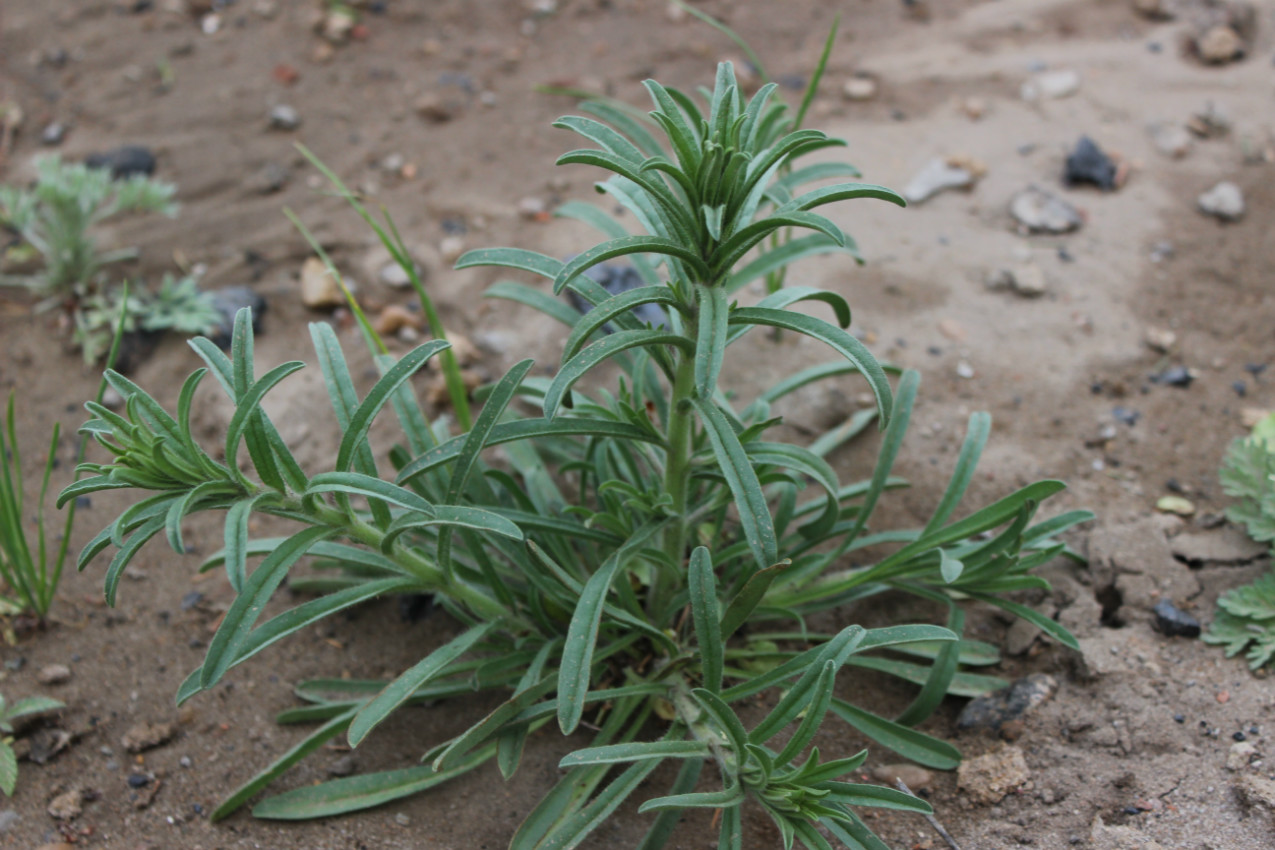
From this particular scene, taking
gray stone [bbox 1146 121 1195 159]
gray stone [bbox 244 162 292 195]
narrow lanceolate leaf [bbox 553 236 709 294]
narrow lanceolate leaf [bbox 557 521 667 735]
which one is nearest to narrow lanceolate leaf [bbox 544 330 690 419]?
narrow lanceolate leaf [bbox 553 236 709 294]

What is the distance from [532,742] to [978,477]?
1.49m

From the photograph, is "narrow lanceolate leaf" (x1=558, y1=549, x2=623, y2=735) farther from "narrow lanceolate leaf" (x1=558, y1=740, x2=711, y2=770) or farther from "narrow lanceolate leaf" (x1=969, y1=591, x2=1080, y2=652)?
"narrow lanceolate leaf" (x1=969, y1=591, x2=1080, y2=652)

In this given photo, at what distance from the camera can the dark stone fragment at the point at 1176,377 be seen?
10.0ft

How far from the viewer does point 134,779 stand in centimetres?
222

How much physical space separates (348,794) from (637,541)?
34.3 inches

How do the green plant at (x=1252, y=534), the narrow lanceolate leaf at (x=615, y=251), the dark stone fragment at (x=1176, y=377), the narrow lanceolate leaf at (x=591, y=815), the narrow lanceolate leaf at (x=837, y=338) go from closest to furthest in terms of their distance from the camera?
the narrow lanceolate leaf at (x=615, y=251)
the narrow lanceolate leaf at (x=837, y=338)
the narrow lanceolate leaf at (x=591, y=815)
the green plant at (x=1252, y=534)
the dark stone fragment at (x=1176, y=377)

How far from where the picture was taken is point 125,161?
3748mm

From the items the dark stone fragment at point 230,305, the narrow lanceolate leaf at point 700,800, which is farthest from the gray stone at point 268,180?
the narrow lanceolate leaf at point 700,800

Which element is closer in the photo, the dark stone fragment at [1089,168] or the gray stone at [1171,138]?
the dark stone fragment at [1089,168]

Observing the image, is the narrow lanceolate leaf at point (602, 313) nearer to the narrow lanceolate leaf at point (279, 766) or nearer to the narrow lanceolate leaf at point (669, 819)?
the narrow lanceolate leaf at point (669, 819)

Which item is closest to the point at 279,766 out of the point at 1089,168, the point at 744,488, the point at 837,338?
the point at 744,488

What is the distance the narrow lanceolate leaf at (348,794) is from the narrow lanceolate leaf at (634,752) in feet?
1.68

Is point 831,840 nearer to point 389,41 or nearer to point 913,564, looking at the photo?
point 913,564

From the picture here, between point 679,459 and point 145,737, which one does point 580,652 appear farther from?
point 145,737
